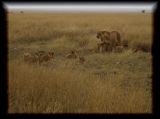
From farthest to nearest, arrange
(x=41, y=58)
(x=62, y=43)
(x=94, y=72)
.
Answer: (x=62, y=43), (x=41, y=58), (x=94, y=72)

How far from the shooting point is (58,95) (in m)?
5.21

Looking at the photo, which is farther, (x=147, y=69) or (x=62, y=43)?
(x=62, y=43)

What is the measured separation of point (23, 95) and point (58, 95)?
0.52m

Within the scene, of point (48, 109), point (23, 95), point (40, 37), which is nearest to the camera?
point (48, 109)

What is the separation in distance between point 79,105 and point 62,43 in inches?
323

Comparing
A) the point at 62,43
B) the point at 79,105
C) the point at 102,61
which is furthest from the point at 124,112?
the point at 62,43

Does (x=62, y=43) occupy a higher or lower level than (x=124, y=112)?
higher

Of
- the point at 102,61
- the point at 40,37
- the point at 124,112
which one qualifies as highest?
the point at 40,37

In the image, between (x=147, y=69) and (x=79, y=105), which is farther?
(x=147, y=69)

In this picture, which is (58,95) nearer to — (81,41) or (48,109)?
(48,109)
